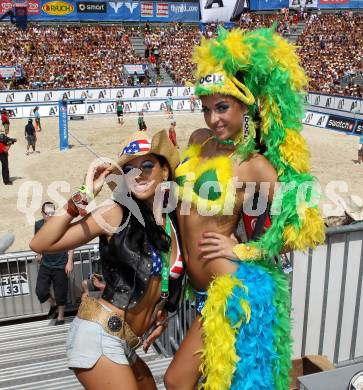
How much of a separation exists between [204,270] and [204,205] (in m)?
0.35

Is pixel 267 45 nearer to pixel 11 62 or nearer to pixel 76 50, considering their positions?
pixel 11 62

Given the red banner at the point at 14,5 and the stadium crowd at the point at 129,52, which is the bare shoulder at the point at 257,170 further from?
the red banner at the point at 14,5

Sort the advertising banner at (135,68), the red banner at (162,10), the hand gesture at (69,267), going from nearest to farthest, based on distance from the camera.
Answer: the hand gesture at (69,267) < the advertising banner at (135,68) < the red banner at (162,10)

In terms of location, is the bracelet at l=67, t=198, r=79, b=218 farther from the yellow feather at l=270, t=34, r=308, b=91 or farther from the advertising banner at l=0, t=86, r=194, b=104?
the advertising banner at l=0, t=86, r=194, b=104

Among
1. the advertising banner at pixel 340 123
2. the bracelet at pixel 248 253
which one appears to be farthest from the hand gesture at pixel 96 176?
the advertising banner at pixel 340 123

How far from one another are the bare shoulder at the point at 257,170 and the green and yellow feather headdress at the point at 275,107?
0.15 feet

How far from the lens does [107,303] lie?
227cm

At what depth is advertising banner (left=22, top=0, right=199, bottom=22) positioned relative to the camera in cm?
3559

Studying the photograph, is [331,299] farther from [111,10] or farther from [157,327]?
[111,10]

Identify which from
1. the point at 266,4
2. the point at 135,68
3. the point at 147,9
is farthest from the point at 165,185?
the point at 266,4

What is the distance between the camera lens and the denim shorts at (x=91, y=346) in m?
2.16

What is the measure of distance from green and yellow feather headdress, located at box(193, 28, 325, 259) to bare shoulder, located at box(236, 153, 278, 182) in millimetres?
45

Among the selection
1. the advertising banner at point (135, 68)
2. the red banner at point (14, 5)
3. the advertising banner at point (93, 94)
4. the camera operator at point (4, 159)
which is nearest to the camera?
the camera operator at point (4, 159)

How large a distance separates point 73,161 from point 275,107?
13.8 metres
